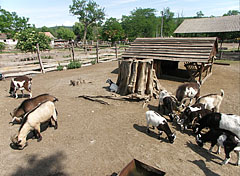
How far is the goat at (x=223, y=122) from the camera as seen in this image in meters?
4.43

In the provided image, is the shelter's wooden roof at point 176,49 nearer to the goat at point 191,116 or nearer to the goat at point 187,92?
the goat at point 187,92

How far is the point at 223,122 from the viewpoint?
4672 mm

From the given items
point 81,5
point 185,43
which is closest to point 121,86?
point 185,43

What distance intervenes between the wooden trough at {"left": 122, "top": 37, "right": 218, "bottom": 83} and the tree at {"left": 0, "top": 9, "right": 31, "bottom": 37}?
57371mm

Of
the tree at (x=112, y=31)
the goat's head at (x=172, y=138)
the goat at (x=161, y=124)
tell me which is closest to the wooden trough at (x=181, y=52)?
the goat at (x=161, y=124)

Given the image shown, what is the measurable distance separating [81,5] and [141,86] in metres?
55.2

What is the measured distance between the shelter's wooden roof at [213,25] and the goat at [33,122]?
25.9 metres

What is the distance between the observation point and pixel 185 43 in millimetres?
12289

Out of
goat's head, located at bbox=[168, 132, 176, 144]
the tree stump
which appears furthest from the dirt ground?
the tree stump

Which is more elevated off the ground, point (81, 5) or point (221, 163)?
point (81, 5)

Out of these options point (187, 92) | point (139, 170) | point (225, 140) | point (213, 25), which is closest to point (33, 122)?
point (139, 170)

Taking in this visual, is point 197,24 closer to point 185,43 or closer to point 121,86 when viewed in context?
point 185,43

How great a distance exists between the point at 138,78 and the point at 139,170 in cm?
521

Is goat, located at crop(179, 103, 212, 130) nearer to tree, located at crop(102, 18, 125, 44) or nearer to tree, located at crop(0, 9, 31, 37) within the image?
tree, located at crop(102, 18, 125, 44)
